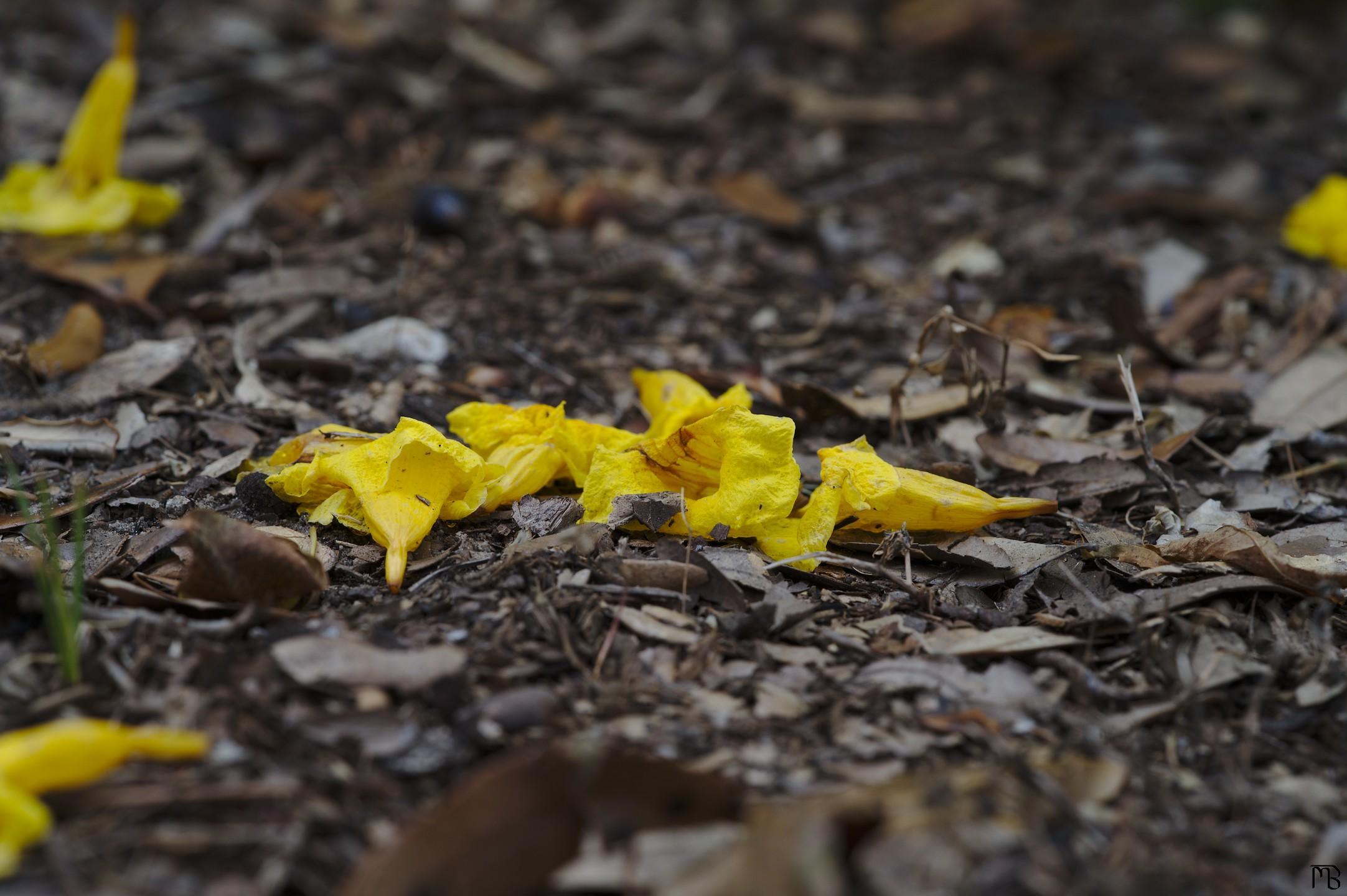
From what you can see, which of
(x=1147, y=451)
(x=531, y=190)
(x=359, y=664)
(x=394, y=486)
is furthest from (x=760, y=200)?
(x=359, y=664)

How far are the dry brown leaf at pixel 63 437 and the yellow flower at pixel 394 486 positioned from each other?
64 cm

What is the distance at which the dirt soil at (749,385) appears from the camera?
1932 mm

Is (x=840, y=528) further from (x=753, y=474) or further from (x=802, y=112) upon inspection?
(x=802, y=112)

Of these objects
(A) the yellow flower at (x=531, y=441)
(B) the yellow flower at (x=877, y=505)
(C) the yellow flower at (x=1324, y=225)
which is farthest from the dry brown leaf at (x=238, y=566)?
(C) the yellow flower at (x=1324, y=225)

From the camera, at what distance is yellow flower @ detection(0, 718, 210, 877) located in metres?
1.59

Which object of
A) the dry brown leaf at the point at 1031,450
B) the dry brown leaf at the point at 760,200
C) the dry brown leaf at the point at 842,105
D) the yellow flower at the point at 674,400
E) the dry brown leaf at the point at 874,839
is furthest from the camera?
the dry brown leaf at the point at 842,105

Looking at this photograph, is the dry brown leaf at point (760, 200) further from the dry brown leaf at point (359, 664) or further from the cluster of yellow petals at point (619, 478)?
the dry brown leaf at point (359, 664)

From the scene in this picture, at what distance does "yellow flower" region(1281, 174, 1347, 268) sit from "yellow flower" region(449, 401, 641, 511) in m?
3.10

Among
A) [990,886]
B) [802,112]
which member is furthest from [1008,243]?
[990,886]

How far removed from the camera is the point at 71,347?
3.41m

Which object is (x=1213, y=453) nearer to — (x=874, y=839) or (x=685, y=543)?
(x=685, y=543)

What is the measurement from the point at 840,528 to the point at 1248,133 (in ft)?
13.6

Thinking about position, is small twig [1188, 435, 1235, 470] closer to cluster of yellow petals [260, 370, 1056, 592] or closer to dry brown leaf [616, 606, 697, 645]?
cluster of yellow petals [260, 370, 1056, 592]

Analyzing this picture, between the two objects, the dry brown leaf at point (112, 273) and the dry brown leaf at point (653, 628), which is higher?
the dry brown leaf at point (112, 273)
